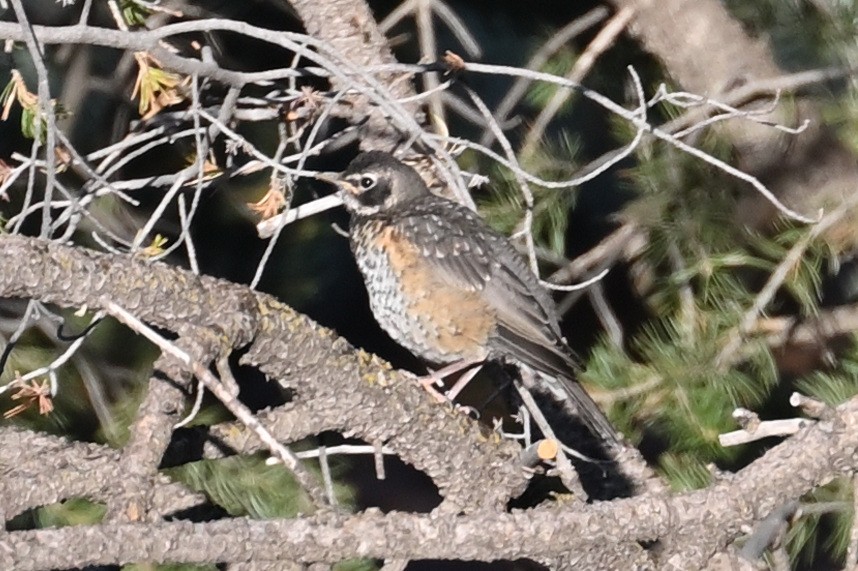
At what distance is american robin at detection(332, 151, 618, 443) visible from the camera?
293 cm

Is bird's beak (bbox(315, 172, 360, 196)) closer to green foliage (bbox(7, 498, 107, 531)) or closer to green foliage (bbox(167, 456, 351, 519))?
green foliage (bbox(167, 456, 351, 519))

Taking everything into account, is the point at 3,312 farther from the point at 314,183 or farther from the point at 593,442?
the point at 593,442

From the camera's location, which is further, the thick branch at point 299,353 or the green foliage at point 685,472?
the green foliage at point 685,472

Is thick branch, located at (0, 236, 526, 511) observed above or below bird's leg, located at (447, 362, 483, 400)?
above

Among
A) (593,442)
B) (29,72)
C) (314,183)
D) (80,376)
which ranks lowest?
(593,442)

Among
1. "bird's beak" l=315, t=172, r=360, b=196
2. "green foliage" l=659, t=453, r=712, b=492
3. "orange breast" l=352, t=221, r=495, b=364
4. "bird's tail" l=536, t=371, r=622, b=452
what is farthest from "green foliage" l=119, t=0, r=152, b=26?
"green foliage" l=659, t=453, r=712, b=492

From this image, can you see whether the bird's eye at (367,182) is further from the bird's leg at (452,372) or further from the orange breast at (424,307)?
the bird's leg at (452,372)

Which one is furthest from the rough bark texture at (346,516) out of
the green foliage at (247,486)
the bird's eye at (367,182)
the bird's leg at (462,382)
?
the bird's eye at (367,182)

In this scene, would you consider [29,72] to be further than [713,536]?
Yes

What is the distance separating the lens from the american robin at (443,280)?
2.93m

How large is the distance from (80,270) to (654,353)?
4.39 feet

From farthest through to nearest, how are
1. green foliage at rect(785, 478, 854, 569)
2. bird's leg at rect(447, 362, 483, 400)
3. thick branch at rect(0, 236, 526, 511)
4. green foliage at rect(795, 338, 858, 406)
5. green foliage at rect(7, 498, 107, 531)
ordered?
bird's leg at rect(447, 362, 483, 400), green foliage at rect(7, 498, 107, 531), green foliage at rect(785, 478, 854, 569), green foliage at rect(795, 338, 858, 406), thick branch at rect(0, 236, 526, 511)

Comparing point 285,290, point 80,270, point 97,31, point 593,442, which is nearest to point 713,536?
point 593,442

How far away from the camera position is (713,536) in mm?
2031
